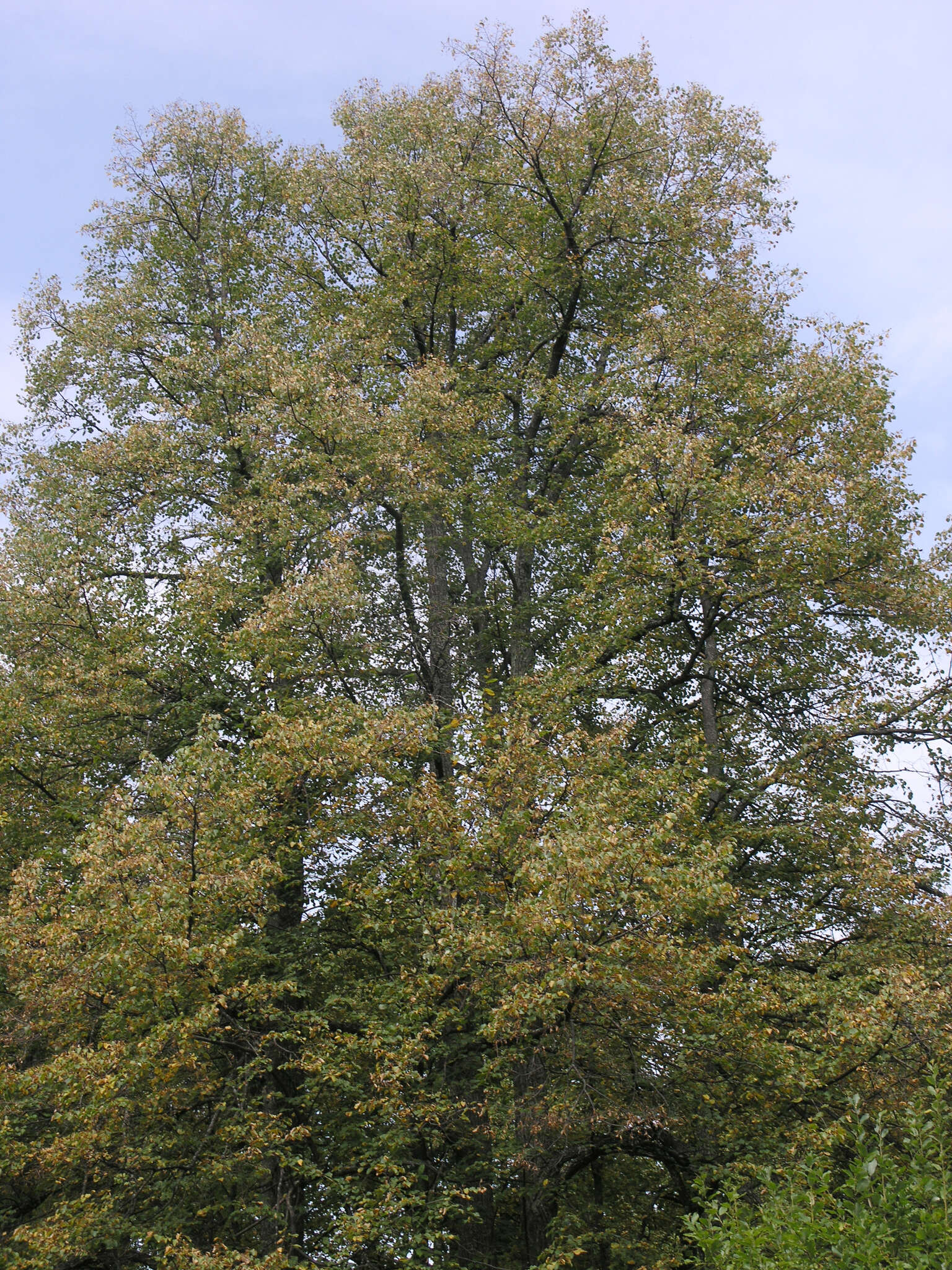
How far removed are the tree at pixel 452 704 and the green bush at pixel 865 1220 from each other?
3614 mm

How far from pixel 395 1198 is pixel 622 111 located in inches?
781

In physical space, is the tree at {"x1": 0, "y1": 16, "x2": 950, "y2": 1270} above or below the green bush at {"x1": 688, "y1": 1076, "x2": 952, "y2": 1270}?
above

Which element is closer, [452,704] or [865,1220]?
[865,1220]

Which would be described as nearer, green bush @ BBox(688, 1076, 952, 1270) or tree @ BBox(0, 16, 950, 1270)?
green bush @ BBox(688, 1076, 952, 1270)

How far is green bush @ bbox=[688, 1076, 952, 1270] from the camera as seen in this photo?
6.29m

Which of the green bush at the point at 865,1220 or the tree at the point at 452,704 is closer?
the green bush at the point at 865,1220

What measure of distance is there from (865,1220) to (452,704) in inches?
508

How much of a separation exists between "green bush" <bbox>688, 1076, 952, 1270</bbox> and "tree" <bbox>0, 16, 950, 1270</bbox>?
11.9 feet

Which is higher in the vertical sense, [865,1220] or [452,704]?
[452,704]

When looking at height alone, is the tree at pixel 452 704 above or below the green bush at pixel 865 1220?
above

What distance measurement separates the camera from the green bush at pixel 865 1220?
247 inches

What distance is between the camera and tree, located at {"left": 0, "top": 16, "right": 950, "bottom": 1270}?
12.4 meters

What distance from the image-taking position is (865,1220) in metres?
6.46

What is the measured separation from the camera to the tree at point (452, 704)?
40.7 ft
